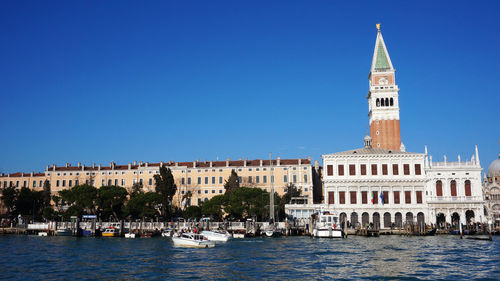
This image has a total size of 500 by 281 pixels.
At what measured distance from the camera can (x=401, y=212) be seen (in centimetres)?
5006

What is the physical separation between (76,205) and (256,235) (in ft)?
69.5

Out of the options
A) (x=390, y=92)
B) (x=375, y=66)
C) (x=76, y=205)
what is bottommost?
(x=76, y=205)

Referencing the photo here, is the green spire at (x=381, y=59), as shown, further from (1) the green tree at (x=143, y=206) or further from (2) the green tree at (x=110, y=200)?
(2) the green tree at (x=110, y=200)

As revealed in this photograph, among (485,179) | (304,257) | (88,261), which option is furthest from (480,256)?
(485,179)

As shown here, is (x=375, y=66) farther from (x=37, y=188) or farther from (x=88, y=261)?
(x=37, y=188)

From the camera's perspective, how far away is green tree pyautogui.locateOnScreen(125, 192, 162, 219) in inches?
2114

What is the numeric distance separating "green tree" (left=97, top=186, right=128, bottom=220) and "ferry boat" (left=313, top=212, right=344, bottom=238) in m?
23.4

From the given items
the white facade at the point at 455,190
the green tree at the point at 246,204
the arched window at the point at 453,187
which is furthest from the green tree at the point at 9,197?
the arched window at the point at 453,187

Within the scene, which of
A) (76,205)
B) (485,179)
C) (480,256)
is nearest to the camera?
(480,256)

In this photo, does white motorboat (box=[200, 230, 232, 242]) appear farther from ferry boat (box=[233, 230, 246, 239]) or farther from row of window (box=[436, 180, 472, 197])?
row of window (box=[436, 180, 472, 197])

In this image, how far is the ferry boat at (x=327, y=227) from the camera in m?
42.9

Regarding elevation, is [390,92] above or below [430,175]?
above

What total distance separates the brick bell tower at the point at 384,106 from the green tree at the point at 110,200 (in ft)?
105

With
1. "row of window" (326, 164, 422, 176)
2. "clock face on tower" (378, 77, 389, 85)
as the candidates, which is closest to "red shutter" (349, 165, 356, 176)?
"row of window" (326, 164, 422, 176)
